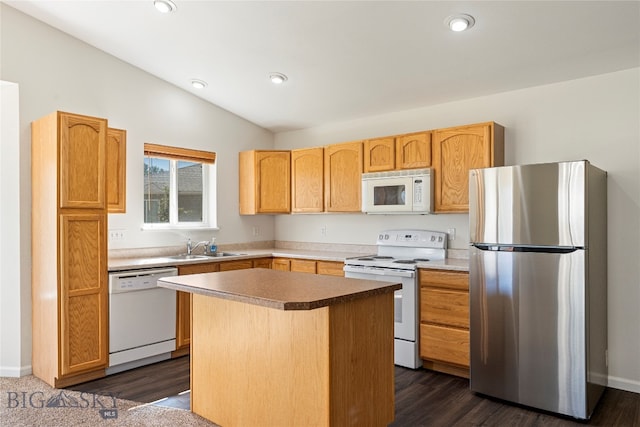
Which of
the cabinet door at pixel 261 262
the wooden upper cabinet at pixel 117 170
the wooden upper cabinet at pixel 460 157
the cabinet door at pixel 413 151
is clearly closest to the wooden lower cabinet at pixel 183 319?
the cabinet door at pixel 261 262

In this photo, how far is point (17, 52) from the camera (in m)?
3.46

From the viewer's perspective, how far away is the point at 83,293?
3309 mm

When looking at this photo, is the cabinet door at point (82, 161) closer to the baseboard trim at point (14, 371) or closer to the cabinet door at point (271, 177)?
the baseboard trim at point (14, 371)

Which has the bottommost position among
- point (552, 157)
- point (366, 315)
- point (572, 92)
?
point (366, 315)

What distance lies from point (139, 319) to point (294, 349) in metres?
2.07

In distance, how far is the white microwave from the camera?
392 centimetres

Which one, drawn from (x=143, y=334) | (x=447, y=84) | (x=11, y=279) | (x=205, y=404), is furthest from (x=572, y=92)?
(x=11, y=279)

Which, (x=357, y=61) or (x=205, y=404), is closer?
(x=205, y=404)

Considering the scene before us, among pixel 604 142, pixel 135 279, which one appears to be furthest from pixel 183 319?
pixel 604 142

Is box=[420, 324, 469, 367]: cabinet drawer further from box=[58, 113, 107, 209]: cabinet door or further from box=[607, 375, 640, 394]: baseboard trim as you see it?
box=[58, 113, 107, 209]: cabinet door

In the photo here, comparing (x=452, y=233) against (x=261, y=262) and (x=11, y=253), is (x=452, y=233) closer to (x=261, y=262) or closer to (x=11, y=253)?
(x=261, y=262)

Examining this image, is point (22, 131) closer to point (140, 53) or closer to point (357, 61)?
point (140, 53)

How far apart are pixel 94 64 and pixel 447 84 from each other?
316 centimetres

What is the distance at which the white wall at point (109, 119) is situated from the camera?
11.4 feet
